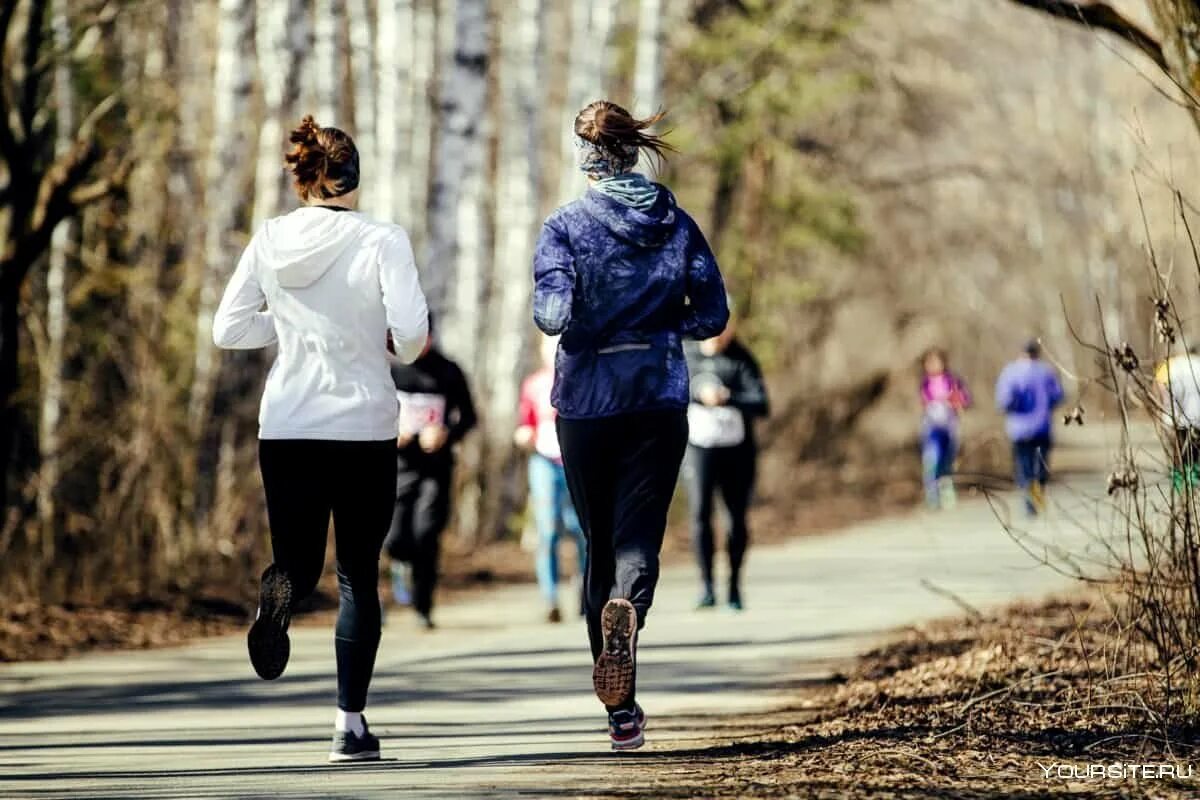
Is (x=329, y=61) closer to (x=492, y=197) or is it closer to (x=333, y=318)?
(x=333, y=318)

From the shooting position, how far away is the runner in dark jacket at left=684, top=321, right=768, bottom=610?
14.9 metres

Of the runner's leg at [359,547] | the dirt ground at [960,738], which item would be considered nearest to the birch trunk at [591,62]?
the dirt ground at [960,738]

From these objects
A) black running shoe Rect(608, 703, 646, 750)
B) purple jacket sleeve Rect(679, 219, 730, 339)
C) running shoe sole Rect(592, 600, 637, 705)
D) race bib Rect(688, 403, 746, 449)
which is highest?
purple jacket sleeve Rect(679, 219, 730, 339)

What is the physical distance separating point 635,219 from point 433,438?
5.33 m

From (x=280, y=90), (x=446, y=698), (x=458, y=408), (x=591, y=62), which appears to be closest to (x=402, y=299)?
(x=446, y=698)

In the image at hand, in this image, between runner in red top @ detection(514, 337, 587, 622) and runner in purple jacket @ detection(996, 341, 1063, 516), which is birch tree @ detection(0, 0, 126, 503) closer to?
runner in red top @ detection(514, 337, 587, 622)

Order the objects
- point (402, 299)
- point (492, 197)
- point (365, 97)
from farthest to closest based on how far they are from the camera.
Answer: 1. point (492, 197)
2. point (365, 97)
3. point (402, 299)

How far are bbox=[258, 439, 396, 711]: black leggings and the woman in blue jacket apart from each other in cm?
74

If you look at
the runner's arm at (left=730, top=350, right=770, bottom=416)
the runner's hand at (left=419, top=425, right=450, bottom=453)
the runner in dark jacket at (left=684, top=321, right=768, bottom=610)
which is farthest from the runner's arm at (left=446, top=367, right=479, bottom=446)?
the runner's arm at (left=730, top=350, right=770, bottom=416)

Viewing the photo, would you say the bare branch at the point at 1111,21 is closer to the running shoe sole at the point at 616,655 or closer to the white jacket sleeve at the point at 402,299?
the white jacket sleeve at the point at 402,299

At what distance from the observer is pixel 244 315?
8.19 m

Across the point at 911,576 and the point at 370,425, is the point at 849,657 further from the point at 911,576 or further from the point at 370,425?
the point at 911,576

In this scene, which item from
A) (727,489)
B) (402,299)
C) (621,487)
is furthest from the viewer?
(727,489)

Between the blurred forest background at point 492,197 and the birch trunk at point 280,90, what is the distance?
26 mm
